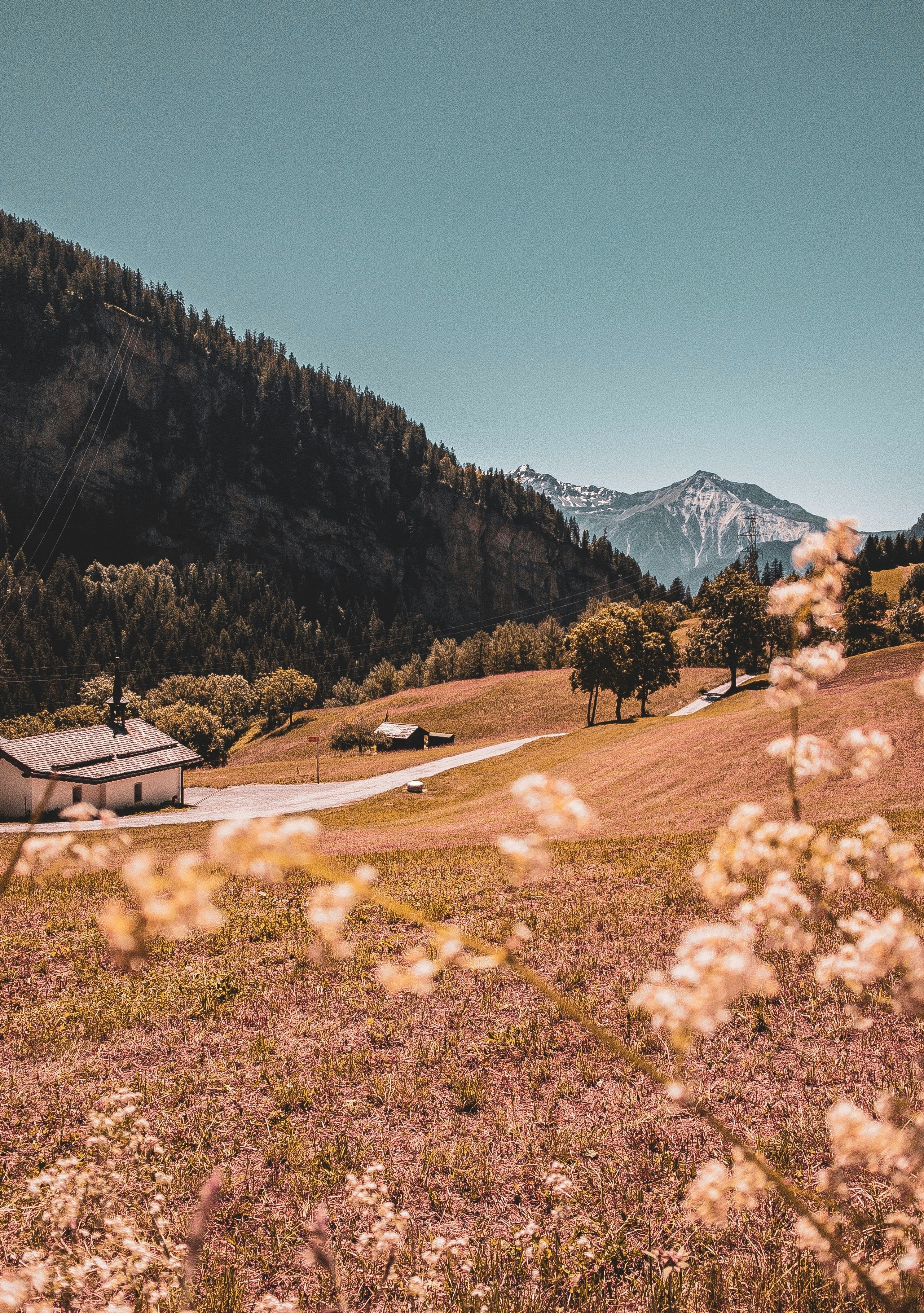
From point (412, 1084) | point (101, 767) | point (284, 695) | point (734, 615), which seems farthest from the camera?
point (284, 695)

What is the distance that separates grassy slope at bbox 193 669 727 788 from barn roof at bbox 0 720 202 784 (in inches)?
399

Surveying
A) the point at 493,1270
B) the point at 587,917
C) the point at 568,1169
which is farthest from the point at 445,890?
the point at 493,1270

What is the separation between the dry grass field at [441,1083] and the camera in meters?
5.08

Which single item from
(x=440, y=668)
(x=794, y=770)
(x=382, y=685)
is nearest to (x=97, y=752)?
(x=794, y=770)

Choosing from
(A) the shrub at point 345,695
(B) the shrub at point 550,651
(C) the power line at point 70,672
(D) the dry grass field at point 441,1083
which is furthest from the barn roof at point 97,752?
(C) the power line at point 70,672

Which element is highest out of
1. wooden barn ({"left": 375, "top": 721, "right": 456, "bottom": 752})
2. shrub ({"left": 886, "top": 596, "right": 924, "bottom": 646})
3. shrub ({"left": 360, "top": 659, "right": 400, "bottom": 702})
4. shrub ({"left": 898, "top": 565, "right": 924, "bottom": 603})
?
shrub ({"left": 898, "top": 565, "right": 924, "bottom": 603})

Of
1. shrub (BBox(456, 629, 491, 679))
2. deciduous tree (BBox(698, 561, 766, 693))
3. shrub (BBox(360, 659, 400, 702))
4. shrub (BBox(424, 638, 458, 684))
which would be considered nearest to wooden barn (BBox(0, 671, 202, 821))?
deciduous tree (BBox(698, 561, 766, 693))

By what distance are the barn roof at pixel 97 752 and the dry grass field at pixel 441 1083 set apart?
30.4m

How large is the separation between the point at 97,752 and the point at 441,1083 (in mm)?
41366

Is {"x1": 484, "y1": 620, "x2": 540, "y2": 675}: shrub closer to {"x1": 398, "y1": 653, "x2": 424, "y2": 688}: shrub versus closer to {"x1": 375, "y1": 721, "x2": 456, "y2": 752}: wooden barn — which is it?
{"x1": 398, "y1": 653, "x2": 424, "y2": 688}: shrub

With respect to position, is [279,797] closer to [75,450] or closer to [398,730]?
[398,730]

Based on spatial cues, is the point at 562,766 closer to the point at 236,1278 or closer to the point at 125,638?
the point at 236,1278

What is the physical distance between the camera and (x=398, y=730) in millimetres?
71312

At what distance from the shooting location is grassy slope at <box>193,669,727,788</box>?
6016cm
